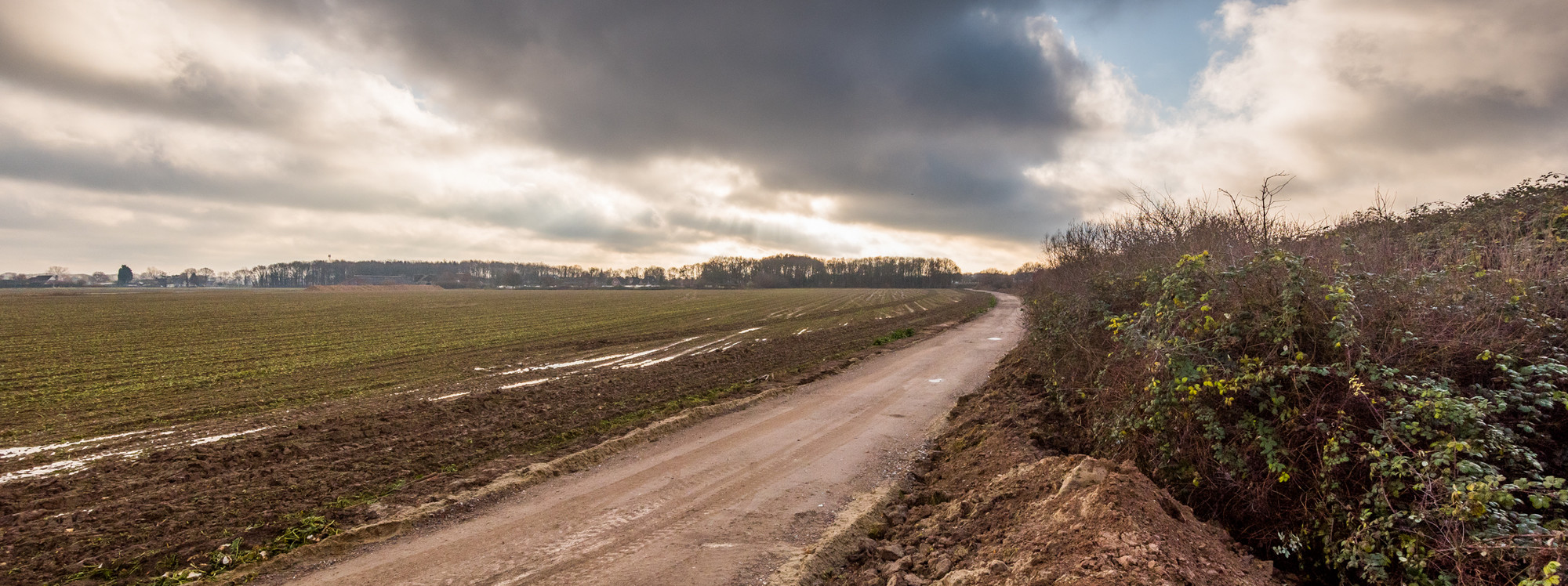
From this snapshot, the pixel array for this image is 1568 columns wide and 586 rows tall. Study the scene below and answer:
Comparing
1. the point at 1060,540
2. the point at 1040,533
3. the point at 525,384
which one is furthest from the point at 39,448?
the point at 1060,540

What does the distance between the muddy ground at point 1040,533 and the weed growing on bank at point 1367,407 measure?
2.28ft

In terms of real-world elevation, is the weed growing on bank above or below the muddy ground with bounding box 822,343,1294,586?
above

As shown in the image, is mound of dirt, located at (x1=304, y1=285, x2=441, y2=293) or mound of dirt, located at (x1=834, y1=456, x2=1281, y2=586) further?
mound of dirt, located at (x1=304, y1=285, x2=441, y2=293)

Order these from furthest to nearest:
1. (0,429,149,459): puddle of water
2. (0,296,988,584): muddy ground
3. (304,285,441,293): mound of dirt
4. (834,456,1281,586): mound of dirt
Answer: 1. (304,285,441,293): mound of dirt
2. (0,429,149,459): puddle of water
3. (0,296,988,584): muddy ground
4. (834,456,1281,586): mound of dirt

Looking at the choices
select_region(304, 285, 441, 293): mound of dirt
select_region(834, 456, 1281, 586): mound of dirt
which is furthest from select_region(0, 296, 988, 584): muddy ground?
select_region(304, 285, 441, 293): mound of dirt

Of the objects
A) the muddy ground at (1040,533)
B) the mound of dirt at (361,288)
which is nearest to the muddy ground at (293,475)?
the muddy ground at (1040,533)

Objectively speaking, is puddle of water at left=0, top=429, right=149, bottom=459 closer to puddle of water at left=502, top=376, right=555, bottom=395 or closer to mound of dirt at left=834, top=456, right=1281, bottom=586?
puddle of water at left=502, top=376, right=555, bottom=395

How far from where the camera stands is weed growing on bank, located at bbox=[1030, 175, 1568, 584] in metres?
4.17

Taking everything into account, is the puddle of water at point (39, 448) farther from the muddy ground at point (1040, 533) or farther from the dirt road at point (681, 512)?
the muddy ground at point (1040, 533)

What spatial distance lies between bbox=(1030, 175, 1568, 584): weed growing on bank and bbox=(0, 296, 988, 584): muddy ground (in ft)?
30.5

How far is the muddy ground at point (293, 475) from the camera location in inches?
261

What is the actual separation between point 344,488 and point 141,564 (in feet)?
7.34

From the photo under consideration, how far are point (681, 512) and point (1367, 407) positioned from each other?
7.30m

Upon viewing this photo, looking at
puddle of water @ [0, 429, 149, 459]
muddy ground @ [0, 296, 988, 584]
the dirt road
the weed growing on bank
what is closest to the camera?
the weed growing on bank
